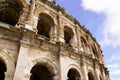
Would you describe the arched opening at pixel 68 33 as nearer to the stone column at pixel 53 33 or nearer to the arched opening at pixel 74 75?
the stone column at pixel 53 33

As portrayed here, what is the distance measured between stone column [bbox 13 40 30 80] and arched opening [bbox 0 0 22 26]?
3.86 metres

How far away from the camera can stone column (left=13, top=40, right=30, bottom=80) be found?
26.0 ft

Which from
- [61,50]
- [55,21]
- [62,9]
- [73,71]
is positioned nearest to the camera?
[61,50]

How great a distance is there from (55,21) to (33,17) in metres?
2.32

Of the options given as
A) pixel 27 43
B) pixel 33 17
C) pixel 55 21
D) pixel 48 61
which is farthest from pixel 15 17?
pixel 48 61

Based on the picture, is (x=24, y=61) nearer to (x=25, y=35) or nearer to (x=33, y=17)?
(x=25, y=35)

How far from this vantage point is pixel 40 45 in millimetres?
10062

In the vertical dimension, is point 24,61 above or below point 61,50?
below

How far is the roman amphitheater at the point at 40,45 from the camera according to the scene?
8.65 metres

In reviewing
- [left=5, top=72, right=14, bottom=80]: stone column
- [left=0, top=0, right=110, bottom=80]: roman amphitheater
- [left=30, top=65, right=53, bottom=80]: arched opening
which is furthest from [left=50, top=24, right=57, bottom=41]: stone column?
[left=5, top=72, right=14, bottom=80]: stone column

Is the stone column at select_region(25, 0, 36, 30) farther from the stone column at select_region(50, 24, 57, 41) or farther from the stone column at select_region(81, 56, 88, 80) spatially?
the stone column at select_region(81, 56, 88, 80)

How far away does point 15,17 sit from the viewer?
40.5 feet

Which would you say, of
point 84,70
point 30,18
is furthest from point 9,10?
point 84,70

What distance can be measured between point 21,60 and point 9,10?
5.23 meters
